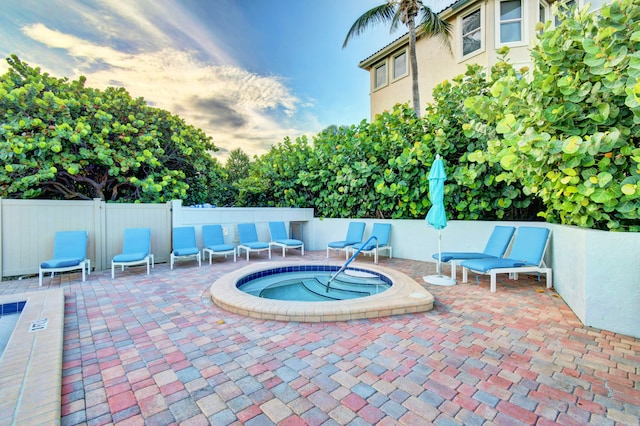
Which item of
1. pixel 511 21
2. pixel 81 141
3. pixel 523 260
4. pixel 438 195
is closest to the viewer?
pixel 523 260

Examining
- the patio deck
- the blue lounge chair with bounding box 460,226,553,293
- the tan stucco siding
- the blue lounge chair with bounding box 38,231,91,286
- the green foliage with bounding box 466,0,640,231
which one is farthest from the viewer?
the tan stucco siding

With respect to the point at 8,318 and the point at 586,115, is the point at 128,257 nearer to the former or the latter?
the point at 8,318

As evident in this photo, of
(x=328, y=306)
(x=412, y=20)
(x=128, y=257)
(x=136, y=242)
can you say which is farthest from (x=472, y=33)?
(x=128, y=257)

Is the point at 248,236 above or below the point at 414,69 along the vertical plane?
below

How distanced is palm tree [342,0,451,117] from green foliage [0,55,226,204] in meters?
8.02

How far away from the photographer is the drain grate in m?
3.21

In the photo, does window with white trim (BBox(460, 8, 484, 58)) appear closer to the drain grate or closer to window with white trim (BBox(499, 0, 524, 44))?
window with white trim (BBox(499, 0, 524, 44))

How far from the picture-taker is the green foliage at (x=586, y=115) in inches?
122

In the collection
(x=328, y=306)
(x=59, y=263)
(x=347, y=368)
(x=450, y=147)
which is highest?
(x=450, y=147)

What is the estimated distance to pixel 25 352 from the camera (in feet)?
8.74

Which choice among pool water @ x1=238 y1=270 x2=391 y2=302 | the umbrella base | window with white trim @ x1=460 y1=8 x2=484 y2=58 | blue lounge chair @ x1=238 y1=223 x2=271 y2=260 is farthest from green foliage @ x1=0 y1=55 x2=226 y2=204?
window with white trim @ x1=460 y1=8 x2=484 y2=58

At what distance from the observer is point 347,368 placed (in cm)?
256

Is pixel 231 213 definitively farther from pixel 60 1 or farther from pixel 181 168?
pixel 60 1

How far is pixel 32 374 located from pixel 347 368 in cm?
252
